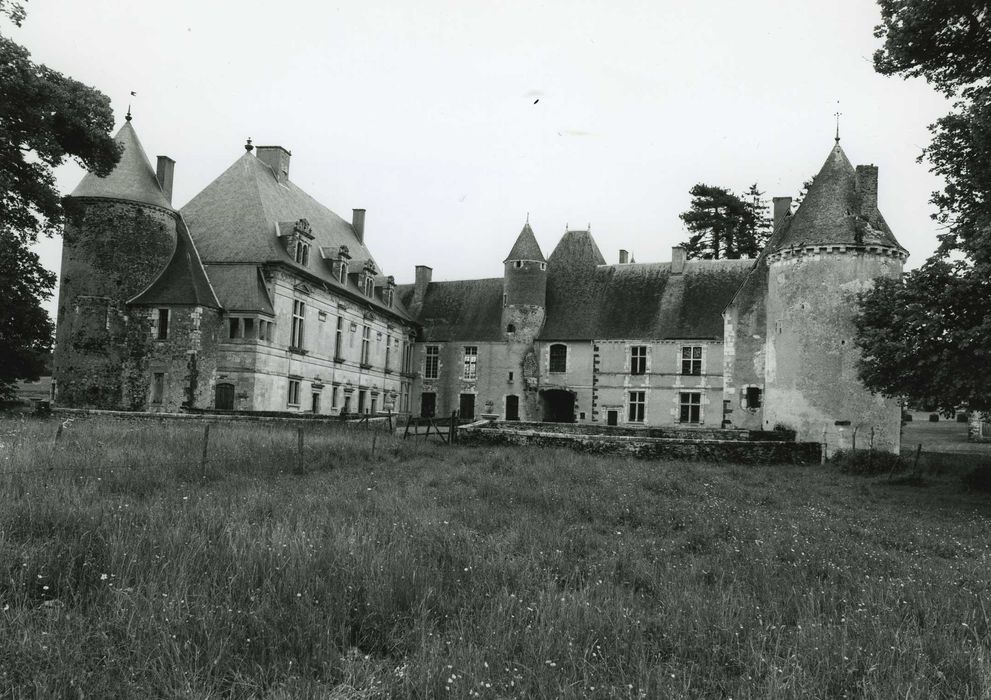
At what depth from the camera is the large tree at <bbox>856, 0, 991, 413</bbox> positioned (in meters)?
12.2

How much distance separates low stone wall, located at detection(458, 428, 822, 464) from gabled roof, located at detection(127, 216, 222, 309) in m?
12.2

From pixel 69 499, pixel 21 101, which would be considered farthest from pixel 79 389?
pixel 69 499

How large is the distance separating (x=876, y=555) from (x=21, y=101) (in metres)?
22.7

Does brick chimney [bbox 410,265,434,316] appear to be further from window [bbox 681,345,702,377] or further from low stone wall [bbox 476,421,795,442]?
low stone wall [bbox 476,421,795,442]

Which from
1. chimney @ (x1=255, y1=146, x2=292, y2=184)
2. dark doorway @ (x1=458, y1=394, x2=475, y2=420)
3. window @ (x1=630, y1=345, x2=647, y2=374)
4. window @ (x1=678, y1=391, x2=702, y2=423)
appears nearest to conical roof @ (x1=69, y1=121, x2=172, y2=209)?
chimney @ (x1=255, y1=146, x2=292, y2=184)

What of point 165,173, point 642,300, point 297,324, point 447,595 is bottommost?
point 447,595

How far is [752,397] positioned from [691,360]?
4797 mm

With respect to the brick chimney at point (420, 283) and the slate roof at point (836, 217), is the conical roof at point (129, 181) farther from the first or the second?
the slate roof at point (836, 217)

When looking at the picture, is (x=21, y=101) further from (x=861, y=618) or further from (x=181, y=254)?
(x=861, y=618)

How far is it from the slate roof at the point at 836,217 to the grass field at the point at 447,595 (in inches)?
624

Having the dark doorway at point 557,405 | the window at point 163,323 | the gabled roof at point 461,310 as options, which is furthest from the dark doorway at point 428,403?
the window at point 163,323

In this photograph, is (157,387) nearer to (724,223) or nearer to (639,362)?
(639,362)

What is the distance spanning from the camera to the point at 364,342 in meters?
35.6

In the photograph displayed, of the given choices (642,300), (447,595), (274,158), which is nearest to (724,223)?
(642,300)
